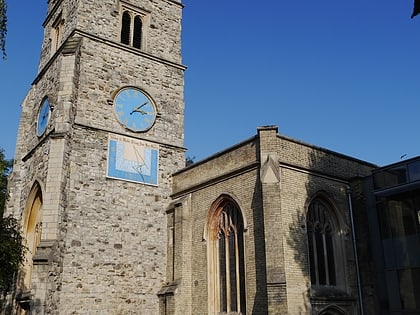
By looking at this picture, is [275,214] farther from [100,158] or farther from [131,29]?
[131,29]

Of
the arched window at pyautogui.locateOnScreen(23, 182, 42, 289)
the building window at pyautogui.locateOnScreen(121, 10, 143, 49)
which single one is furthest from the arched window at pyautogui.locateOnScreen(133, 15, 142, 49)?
the arched window at pyautogui.locateOnScreen(23, 182, 42, 289)

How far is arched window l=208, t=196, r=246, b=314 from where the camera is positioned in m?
16.9

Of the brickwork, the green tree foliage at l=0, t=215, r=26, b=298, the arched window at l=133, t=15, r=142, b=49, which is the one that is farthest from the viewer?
the arched window at l=133, t=15, r=142, b=49

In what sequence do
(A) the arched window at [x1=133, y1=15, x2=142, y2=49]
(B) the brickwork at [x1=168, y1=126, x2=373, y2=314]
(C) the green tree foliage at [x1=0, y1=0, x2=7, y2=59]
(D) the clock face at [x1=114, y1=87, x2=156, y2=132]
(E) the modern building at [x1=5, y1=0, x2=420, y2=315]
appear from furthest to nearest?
(A) the arched window at [x1=133, y1=15, x2=142, y2=49]
(D) the clock face at [x1=114, y1=87, x2=156, y2=132]
(E) the modern building at [x1=5, y1=0, x2=420, y2=315]
(B) the brickwork at [x1=168, y1=126, x2=373, y2=314]
(C) the green tree foliage at [x1=0, y1=0, x2=7, y2=59]

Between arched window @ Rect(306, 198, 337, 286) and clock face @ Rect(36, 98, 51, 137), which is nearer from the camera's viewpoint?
arched window @ Rect(306, 198, 337, 286)

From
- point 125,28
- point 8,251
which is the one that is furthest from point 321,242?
point 125,28

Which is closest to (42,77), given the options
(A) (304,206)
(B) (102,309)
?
(B) (102,309)

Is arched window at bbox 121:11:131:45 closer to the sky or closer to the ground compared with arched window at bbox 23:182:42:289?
closer to the sky

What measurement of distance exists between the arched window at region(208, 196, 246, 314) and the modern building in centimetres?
5

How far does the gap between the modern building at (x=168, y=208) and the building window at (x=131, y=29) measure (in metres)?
0.07

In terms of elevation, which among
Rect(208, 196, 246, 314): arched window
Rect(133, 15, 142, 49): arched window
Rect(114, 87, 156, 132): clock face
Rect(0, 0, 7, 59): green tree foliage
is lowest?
Rect(208, 196, 246, 314): arched window

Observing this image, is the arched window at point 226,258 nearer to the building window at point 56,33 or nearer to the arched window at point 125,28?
the arched window at point 125,28

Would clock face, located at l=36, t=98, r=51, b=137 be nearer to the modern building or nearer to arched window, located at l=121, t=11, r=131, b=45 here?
the modern building

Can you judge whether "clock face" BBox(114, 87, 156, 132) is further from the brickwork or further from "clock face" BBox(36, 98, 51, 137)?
the brickwork
